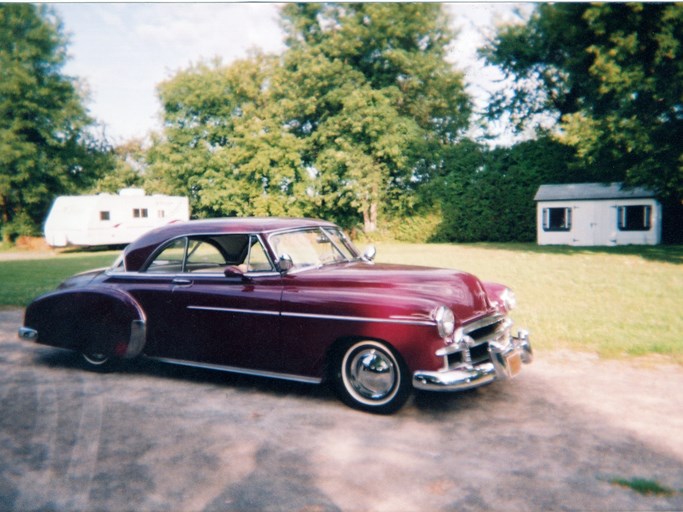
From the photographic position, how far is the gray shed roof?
25902 millimetres

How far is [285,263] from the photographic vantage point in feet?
15.8

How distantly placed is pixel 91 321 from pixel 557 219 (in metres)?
26.1

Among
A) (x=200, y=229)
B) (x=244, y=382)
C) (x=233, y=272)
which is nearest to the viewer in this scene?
(x=233, y=272)

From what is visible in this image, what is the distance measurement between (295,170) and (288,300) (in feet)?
96.1

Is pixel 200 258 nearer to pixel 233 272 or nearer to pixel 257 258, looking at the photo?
pixel 233 272

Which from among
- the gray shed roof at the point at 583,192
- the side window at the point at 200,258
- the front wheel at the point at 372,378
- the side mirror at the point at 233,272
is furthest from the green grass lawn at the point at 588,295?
the gray shed roof at the point at 583,192

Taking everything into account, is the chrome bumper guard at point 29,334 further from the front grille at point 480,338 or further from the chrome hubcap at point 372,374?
the front grille at point 480,338

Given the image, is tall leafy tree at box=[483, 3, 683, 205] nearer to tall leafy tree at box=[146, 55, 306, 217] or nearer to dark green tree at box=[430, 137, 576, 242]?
dark green tree at box=[430, 137, 576, 242]

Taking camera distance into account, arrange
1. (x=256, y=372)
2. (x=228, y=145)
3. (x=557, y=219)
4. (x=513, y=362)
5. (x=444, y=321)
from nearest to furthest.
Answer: (x=444, y=321) < (x=513, y=362) < (x=256, y=372) < (x=557, y=219) < (x=228, y=145)

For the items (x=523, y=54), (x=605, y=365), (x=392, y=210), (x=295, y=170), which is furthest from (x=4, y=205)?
(x=605, y=365)

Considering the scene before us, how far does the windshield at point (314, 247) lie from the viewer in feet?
16.6

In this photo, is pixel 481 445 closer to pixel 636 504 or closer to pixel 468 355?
pixel 468 355

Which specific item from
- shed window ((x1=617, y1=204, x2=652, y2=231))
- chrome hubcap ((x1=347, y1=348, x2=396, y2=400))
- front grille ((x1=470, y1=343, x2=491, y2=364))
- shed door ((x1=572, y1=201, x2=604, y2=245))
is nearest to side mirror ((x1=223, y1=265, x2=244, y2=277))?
chrome hubcap ((x1=347, y1=348, x2=396, y2=400))

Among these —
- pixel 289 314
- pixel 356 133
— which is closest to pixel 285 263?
pixel 289 314
